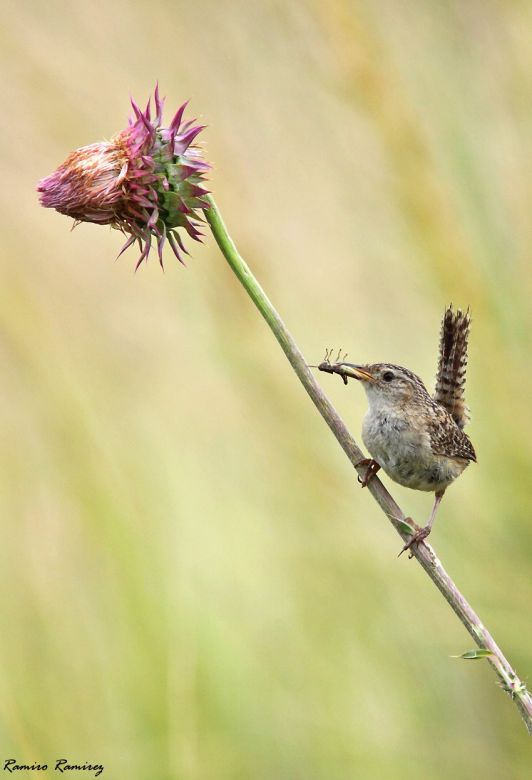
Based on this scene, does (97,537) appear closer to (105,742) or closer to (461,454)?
(105,742)

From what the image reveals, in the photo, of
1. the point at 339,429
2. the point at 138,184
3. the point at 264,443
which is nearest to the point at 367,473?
the point at 339,429

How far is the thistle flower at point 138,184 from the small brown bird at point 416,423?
2.44ft

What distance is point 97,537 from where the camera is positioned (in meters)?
3.26

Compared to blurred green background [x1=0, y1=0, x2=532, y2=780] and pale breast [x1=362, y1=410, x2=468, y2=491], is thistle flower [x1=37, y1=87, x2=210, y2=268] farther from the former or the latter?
blurred green background [x1=0, y1=0, x2=532, y2=780]

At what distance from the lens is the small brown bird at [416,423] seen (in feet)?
9.06

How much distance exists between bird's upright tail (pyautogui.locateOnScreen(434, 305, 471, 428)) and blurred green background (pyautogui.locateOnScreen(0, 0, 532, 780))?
1.62 ft

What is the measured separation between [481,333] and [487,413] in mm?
298

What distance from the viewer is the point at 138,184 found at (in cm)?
203

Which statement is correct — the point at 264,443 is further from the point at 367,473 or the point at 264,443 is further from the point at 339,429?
the point at 339,429

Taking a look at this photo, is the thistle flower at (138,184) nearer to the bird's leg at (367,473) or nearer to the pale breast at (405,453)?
the bird's leg at (367,473)

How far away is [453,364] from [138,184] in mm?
1339

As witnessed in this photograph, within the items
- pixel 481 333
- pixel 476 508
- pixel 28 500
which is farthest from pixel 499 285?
pixel 28 500

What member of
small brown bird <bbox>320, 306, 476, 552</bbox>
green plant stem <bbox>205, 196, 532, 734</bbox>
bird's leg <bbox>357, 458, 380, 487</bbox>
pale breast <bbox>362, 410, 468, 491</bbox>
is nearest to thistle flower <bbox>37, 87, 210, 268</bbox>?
green plant stem <bbox>205, 196, 532, 734</bbox>

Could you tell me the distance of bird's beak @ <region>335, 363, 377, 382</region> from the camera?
2.74 meters
